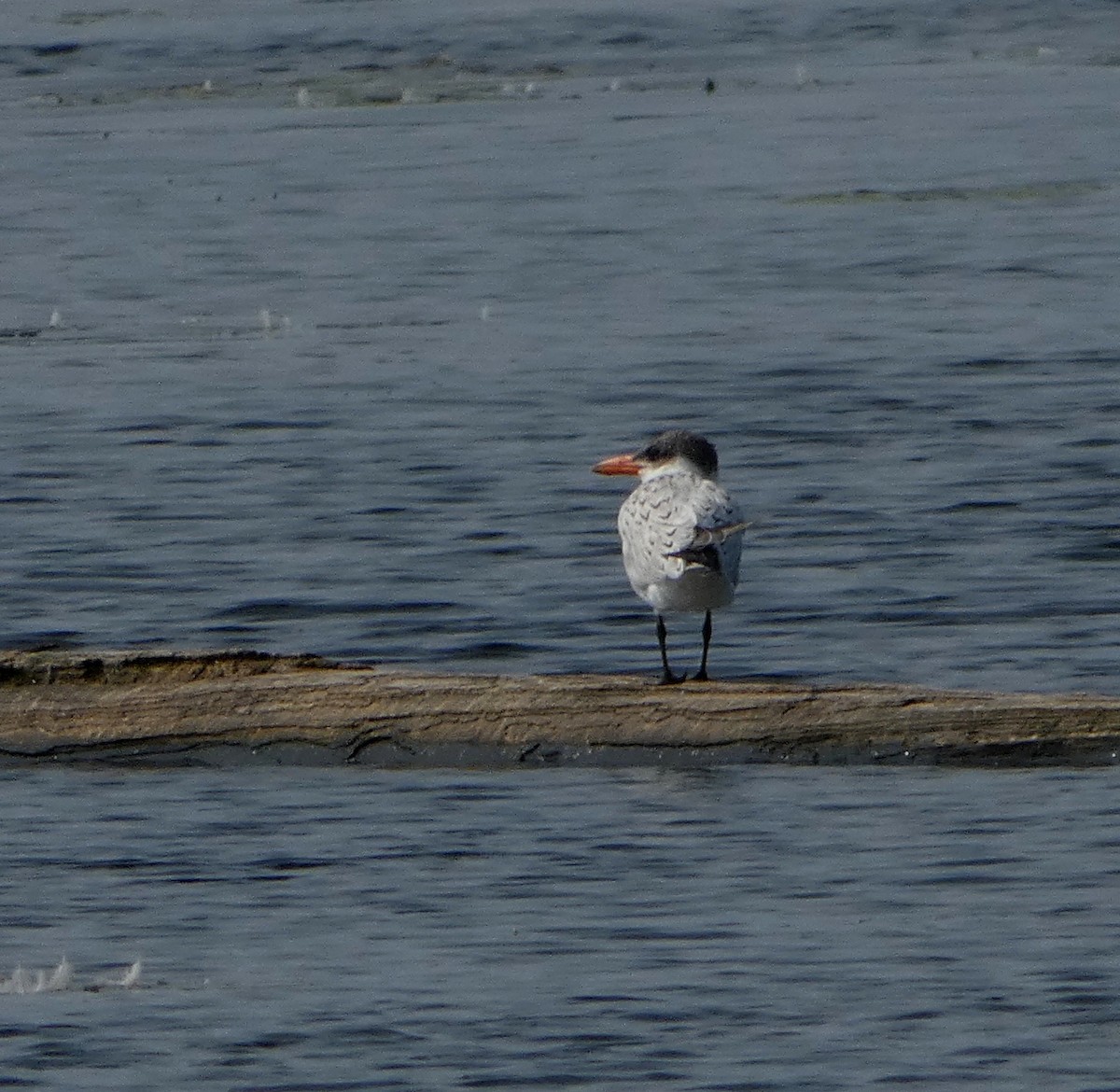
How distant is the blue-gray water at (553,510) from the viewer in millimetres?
9391

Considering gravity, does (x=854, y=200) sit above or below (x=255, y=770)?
above

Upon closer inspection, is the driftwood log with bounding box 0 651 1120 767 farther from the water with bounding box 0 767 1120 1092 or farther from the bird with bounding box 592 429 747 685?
the bird with bounding box 592 429 747 685

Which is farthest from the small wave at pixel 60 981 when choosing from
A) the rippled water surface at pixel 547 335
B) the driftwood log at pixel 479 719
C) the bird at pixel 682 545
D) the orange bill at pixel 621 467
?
the rippled water surface at pixel 547 335

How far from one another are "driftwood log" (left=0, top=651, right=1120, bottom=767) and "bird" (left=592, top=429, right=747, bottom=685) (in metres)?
0.40

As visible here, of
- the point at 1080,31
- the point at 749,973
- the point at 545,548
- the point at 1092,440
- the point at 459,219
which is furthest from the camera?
the point at 1080,31

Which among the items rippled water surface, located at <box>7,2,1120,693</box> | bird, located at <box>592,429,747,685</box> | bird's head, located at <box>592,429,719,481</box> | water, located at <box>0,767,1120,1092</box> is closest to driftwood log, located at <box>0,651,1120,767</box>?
water, located at <box>0,767,1120,1092</box>

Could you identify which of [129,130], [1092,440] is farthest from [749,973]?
[129,130]

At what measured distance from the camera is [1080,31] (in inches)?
1748

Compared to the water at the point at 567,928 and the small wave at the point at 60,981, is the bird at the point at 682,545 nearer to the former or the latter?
the water at the point at 567,928

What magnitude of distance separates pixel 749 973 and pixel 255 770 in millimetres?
2762

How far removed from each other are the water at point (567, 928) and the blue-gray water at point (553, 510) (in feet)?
0.07

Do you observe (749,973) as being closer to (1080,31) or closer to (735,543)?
(735,543)

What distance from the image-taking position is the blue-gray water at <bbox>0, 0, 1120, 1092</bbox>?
939cm

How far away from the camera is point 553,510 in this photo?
18.0 m
